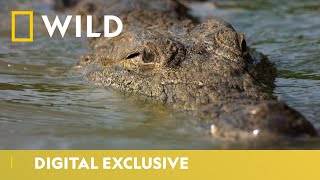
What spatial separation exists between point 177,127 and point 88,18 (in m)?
4.40

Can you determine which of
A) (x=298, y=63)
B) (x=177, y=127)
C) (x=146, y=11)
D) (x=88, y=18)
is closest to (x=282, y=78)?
(x=298, y=63)

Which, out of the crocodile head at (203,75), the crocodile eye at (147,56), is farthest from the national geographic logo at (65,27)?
the crocodile eye at (147,56)

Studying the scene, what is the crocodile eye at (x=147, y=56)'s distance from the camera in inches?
225

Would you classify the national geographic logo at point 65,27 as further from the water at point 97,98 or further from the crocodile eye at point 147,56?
the crocodile eye at point 147,56

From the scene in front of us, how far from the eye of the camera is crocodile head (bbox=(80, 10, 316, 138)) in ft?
13.5

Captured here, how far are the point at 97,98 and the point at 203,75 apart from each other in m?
0.96

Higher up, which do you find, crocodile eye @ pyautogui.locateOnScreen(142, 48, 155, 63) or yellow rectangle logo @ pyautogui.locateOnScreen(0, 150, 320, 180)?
crocodile eye @ pyautogui.locateOnScreen(142, 48, 155, 63)

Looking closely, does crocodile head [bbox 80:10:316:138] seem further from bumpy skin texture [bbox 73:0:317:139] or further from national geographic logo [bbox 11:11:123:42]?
national geographic logo [bbox 11:11:123:42]

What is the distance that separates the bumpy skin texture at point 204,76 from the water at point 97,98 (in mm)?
121

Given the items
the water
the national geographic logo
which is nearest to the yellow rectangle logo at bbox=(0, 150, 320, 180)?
the water

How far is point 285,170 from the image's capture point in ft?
12.3

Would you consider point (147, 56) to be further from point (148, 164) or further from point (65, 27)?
point (65, 27)

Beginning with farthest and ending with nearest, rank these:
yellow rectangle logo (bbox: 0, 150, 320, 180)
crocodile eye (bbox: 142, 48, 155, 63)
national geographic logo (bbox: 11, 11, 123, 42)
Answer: national geographic logo (bbox: 11, 11, 123, 42) < crocodile eye (bbox: 142, 48, 155, 63) < yellow rectangle logo (bbox: 0, 150, 320, 180)

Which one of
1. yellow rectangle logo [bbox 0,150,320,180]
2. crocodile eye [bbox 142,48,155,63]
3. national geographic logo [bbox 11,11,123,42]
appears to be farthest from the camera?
national geographic logo [bbox 11,11,123,42]
